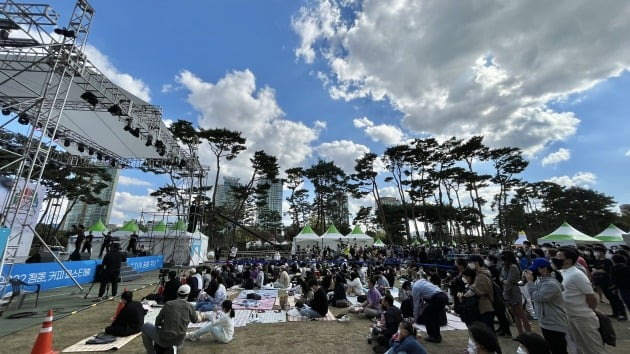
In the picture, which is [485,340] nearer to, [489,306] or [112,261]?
[489,306]

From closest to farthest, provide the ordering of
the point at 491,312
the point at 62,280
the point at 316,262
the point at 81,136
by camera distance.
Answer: the point at 491,312 → the point at 62,280 → the point at 81,136 → the point at 316,262

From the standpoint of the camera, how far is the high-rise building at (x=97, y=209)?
87.1ft

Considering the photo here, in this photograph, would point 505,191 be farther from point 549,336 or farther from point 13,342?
point 13,342

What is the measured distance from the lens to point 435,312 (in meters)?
4.80

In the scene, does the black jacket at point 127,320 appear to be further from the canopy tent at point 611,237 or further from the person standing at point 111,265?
the canopy tent at point 611,237

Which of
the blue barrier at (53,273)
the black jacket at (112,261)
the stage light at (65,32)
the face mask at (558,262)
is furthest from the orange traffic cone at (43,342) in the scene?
the stage light at (65,32)

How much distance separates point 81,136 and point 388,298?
16.2 meters

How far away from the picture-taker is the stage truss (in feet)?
21.9

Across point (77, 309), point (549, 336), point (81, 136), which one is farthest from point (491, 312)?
point (81, 136)

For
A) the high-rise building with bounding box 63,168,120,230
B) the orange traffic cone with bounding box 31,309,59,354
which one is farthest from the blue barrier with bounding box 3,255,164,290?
the high-rise building with bounding box 63,168,120,230

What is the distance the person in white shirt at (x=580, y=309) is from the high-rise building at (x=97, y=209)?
85.9 feet

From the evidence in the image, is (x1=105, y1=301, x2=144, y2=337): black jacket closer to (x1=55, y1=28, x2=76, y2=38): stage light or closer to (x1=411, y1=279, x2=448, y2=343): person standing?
(x1=411, y1=279, x2=448, y2=343): person standing

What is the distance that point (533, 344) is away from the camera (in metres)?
2.03

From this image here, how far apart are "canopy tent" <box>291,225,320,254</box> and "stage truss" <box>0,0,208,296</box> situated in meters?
9.88
